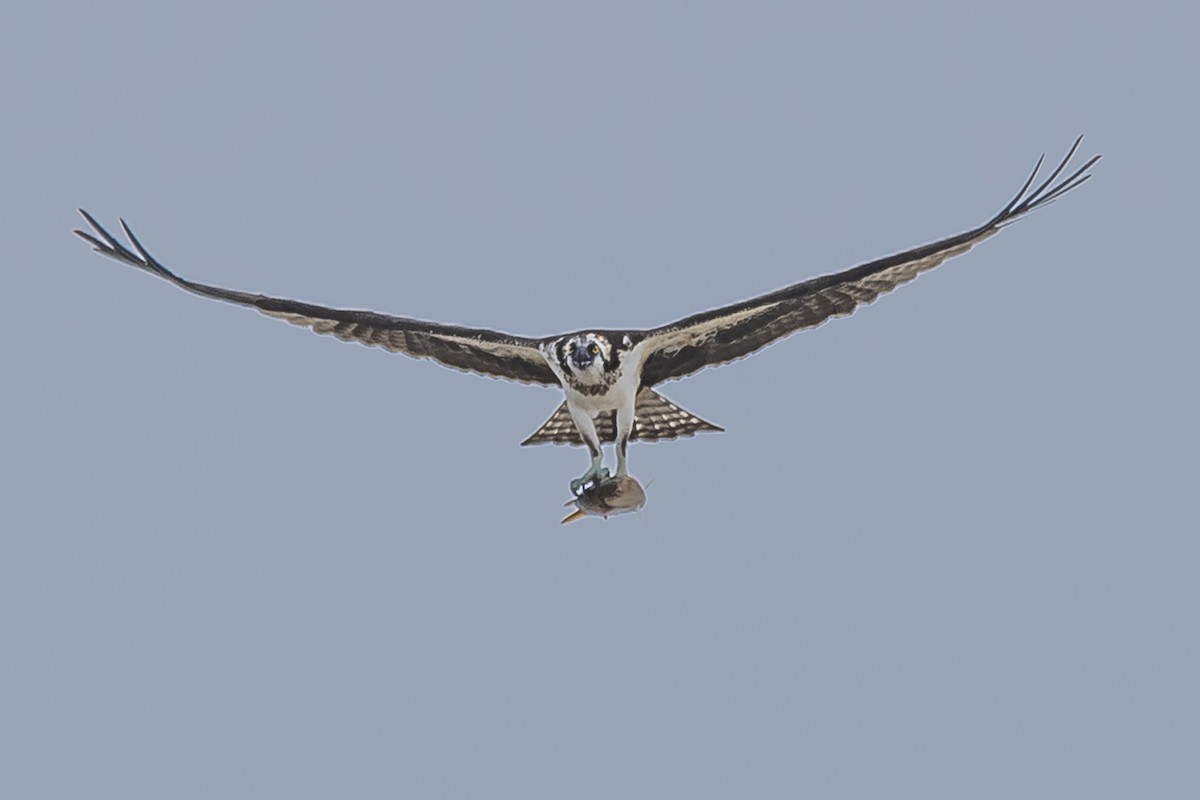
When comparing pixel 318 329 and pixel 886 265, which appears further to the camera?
pixel 318 329

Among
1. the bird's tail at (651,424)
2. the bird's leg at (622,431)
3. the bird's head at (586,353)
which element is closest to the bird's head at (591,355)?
the bird's head at (586,353)

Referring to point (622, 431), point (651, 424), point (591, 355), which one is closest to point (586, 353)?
point (591, 355)

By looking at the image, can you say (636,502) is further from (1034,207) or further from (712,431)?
(1034,207)

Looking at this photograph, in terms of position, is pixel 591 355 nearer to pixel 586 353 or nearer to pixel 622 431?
pixel 586 353

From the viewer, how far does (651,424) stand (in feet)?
72.1

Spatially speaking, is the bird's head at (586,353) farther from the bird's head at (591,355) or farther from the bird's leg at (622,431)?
the bird's leg at (622,431)

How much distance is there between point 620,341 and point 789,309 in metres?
1.57

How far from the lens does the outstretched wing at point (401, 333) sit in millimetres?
20328

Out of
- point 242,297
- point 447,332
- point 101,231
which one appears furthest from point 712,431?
point 101,231

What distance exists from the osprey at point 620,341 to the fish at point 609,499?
8.6 inches

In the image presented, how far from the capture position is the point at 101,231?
66.3ft

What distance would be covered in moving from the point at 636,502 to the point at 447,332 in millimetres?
2345

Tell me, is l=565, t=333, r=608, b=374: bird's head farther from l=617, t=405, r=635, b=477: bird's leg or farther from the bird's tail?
the bird's tail

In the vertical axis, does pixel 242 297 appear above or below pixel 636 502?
above
